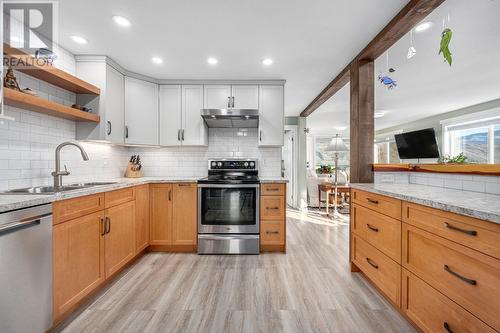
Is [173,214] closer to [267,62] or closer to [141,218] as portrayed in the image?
[141,218]

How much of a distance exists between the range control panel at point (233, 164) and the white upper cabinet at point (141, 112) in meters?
0.86

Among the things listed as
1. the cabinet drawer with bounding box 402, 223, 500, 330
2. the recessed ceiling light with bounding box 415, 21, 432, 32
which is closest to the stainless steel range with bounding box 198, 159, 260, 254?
the cabinet drawer with bounding box 402, 223, 500, 330

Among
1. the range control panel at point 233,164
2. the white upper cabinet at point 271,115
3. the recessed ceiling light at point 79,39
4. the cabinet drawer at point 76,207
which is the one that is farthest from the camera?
the range control panel at point 233,164

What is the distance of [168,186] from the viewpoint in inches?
113

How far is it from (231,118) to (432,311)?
8.78 ft

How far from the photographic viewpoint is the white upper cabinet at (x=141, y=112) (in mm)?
2992

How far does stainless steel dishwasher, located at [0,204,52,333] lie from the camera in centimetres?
116

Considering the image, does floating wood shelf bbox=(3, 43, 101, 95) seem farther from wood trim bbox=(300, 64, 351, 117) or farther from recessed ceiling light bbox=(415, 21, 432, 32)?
recessed ceiling light bbox=(415, 21, 432, 32)

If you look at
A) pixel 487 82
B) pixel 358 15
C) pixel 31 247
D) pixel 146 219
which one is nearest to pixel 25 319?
pixel 31 247

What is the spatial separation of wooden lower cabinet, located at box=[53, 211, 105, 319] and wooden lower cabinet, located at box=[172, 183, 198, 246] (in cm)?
99

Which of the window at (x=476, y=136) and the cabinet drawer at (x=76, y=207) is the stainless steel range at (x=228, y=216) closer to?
the cabinet drawer at (x=76, y=207)

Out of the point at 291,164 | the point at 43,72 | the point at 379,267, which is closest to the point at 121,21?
the point at 43,72

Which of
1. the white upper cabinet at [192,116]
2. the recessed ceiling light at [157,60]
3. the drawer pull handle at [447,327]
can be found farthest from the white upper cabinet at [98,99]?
the drawer pull handle at [447,327]

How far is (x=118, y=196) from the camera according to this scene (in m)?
2.17
